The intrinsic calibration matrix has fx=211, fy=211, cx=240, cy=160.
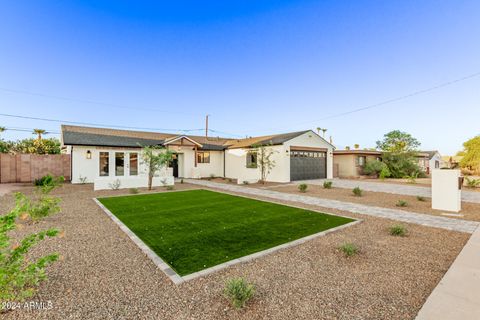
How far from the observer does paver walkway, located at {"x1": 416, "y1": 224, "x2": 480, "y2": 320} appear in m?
2.26

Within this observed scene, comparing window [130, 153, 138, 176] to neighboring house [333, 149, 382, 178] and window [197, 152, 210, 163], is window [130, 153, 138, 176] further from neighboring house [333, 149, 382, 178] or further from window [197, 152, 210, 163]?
neighboring house [333, 149, 382, 178]

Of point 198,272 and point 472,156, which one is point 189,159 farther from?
point 472,156

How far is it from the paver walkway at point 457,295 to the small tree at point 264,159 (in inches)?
498

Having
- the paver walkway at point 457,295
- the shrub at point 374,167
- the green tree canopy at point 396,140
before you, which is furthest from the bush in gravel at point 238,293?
the green tree canopy at point 396,140

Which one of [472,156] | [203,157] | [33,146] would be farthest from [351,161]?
[33,146]

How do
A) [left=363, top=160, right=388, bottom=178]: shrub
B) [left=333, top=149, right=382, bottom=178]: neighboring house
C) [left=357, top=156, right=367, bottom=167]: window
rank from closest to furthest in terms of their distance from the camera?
[left=363, top=160, right=388, bottom=178]: shrub
[left=333, top=149, right=382, bottom=178]: neighboring house
[left=357, top=156, right=367, bottom=167]: window

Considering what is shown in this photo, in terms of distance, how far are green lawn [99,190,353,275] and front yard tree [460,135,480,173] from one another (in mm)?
27625

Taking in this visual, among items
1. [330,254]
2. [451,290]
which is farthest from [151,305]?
[451,290]

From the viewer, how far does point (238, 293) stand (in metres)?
2.44

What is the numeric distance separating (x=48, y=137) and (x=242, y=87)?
28752 millimetres

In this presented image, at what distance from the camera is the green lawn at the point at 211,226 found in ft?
12.8

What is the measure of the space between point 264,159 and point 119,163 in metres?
10.9

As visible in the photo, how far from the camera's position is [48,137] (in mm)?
29297

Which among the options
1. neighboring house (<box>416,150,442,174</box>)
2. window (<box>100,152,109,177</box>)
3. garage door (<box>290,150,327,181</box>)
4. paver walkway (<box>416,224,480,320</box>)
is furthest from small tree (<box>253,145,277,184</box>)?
neighboring house (<box>416,150,442,174</box>)
